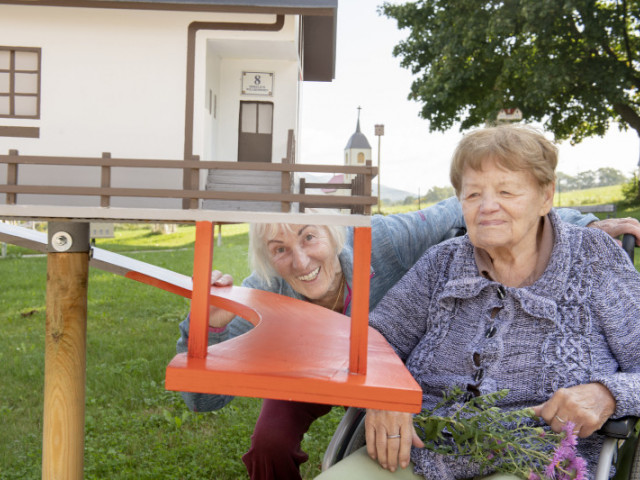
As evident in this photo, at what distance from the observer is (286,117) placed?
100.0 inches

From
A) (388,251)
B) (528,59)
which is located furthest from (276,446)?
(528,59)

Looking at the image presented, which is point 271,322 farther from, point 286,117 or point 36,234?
point 36,234

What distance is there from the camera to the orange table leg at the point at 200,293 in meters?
1.90

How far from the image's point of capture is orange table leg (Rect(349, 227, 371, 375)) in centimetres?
188

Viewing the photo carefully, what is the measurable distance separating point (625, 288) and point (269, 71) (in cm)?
161

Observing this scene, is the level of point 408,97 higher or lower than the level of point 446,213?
higher

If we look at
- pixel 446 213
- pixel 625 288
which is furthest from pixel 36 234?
pixel 625 288

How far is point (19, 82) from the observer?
2279 mm

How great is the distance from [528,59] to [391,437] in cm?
1518

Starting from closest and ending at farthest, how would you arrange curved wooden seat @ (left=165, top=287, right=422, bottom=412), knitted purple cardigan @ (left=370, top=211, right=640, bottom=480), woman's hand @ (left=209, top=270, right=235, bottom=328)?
curved wooden seat @ (left=165, top=287, right=422, bottom=412), knitted purple cardigan @ (left=370, top=211, right=640, bottom=480), woman's hand @ (left=209, top=270, right=235, bottom=328)

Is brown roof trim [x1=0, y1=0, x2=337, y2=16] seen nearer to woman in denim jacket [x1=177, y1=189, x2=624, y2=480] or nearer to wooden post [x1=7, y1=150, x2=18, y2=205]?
wooden post [x1=7, y1=150, x2=18, y2=205]

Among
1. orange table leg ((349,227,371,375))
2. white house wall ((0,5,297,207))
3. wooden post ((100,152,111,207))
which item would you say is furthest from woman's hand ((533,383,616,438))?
wooden post ((100,152,111,207))

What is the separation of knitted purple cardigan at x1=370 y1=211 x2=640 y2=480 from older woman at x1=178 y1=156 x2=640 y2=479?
0.39 m

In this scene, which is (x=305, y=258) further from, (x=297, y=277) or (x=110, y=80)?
(x=110, y=80)
